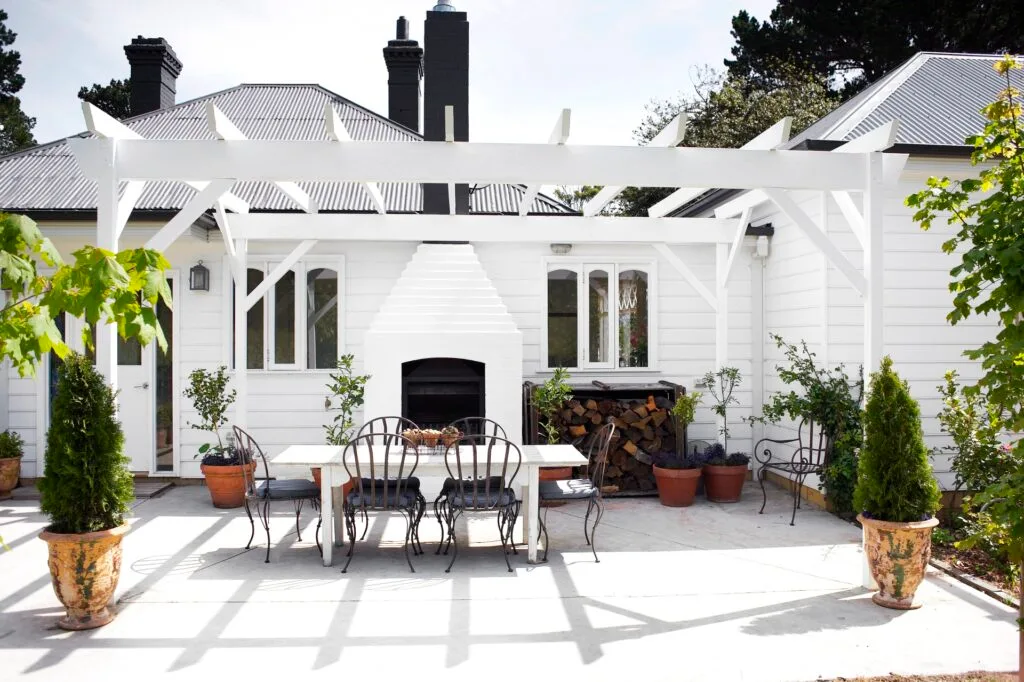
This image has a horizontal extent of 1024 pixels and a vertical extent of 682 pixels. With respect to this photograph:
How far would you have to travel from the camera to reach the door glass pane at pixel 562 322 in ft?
29.2

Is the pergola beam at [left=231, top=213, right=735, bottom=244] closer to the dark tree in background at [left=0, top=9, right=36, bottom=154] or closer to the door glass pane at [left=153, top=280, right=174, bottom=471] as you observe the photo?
the door glass pane at [left=153, top=280, right=174, bottom=471]

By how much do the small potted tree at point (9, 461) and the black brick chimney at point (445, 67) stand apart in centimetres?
514

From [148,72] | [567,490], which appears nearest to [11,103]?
[148,72]

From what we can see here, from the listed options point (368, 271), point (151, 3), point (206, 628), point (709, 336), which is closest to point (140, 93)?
point (151, 3)

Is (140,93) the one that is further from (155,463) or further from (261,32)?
(155,463)

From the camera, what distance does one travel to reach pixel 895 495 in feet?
14.8

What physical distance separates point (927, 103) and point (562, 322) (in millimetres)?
4291

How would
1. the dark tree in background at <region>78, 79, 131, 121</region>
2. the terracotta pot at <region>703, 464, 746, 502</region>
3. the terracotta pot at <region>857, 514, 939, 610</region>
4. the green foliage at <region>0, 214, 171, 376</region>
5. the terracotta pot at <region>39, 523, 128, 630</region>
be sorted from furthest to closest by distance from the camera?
the dark tree in background at <region>78, 79, 131, 121</region> < the terracotta pot at <region>703, 464, 746, 502</region> < the terracotta pot at <region>857, 514, 939, 610</region> < the terracotta pot at <region>39, 523, 128, 630</region> < the green foliage at <region>0, 214, 171, 376</region>

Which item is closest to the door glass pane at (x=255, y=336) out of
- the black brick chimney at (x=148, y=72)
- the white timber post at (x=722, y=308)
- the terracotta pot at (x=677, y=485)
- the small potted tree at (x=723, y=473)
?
the terracotta pot at (x=677, y=485)

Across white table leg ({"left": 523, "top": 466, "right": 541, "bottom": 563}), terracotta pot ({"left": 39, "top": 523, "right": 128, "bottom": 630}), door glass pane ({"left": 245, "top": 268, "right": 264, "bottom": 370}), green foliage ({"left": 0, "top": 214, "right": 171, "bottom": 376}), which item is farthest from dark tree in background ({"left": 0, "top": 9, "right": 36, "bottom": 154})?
green foliage ({"left": 0, "top": 214, "right": 171, "bottom": 376})

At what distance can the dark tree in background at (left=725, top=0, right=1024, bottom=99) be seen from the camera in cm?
1689

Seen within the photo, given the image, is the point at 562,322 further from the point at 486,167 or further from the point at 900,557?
the point at 900,557

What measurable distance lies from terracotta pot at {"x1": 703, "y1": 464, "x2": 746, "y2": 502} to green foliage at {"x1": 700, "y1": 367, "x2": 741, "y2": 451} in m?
0.62

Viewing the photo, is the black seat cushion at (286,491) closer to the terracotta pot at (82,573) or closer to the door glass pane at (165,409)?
the terracotta pot at (82,573)
